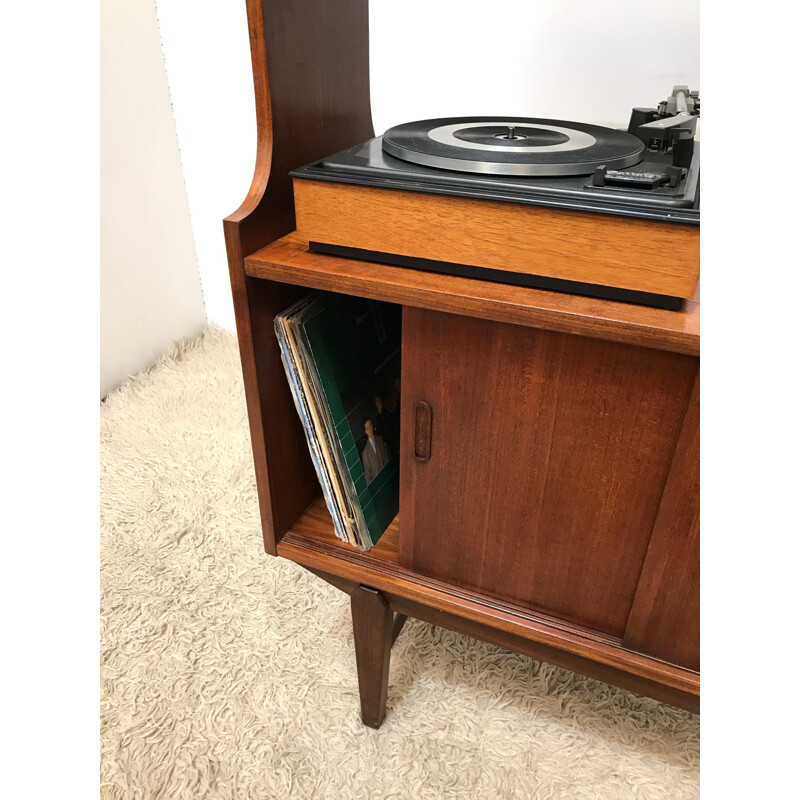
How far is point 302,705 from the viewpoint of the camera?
100 centimetres

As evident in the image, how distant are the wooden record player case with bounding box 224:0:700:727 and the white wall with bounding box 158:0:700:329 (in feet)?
1.34

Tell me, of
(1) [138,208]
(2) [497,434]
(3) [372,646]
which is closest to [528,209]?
(2) [497,434]

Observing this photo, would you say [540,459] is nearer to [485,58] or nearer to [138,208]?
[485,58]

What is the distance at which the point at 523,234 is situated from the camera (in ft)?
1.83

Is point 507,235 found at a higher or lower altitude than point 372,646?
higher

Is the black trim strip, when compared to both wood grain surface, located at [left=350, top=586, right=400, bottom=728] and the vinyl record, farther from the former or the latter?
wood grain surface, located at [left=350, top=586, right=400, bottom=728]

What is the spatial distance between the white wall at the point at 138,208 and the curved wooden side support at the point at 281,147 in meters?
0.95

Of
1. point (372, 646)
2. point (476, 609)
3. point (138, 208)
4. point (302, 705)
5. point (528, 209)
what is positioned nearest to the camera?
point (528, 209)

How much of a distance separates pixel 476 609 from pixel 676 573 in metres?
0.23

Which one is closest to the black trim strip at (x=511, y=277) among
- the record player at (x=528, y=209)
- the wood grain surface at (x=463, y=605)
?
the record player at (x=528, y=209)

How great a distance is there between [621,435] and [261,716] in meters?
0.72
